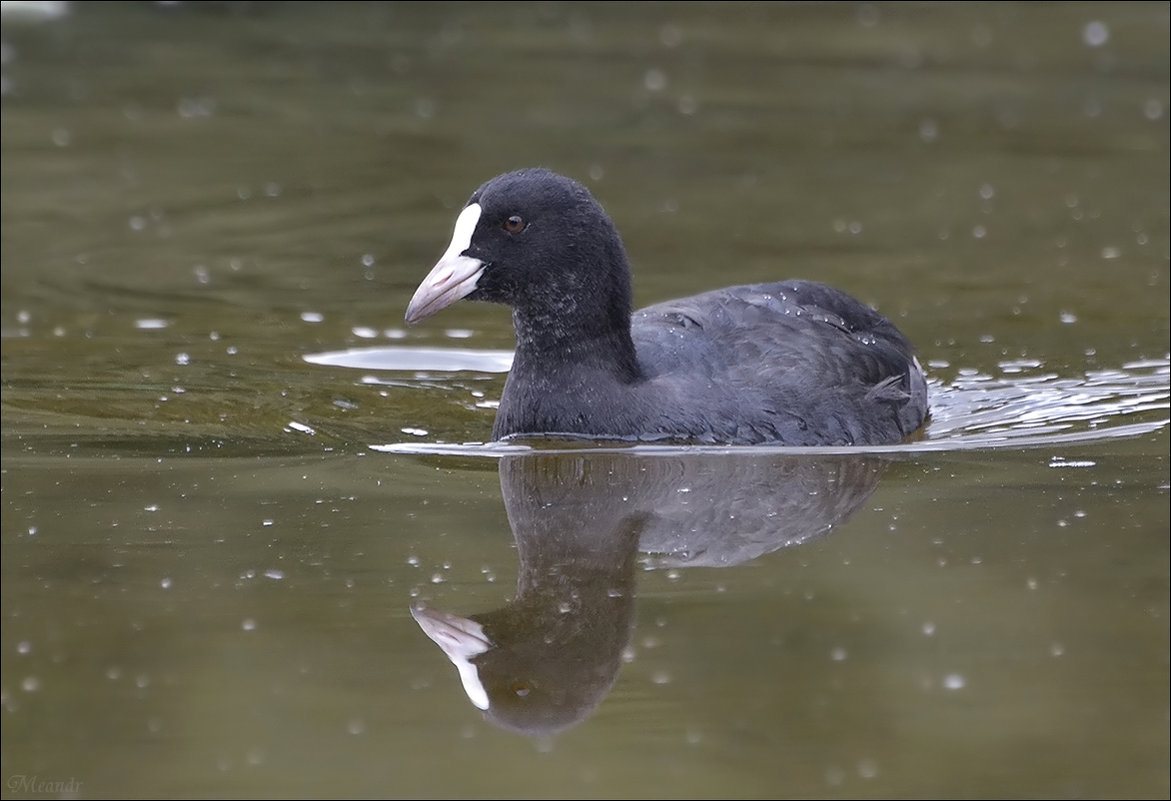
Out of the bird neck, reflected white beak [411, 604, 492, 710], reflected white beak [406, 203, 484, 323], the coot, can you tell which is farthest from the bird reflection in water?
reflected white beak [406, 203, 484, 323]

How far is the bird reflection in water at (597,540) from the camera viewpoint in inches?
196

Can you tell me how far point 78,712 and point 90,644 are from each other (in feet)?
1.23

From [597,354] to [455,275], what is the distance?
571 millimetres

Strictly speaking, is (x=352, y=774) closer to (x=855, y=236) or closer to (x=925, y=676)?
(x=925, y=676)

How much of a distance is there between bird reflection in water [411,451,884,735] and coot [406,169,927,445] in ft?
0.49

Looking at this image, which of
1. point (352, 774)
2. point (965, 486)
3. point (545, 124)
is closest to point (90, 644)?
point (352, 774)

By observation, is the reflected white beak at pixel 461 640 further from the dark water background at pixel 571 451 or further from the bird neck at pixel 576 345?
the bird neck at pixel 576 345

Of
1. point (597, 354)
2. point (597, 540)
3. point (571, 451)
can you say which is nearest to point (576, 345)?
point (597, 354)

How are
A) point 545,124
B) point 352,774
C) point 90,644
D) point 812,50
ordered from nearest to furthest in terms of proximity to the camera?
point 352,774 → point 90,644 → point 545,124 → point 812,50

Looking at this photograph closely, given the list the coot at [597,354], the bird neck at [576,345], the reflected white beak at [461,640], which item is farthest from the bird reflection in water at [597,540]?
the bird neck at [576,345]

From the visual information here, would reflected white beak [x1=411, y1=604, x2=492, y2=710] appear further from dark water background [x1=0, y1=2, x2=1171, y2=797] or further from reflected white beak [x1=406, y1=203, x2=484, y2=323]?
reflected white beak [x1=406, y1=203, x2=484, y2=323]

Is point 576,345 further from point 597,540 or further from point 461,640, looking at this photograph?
point 461,640

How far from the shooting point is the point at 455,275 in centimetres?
684

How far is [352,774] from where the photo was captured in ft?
14.9
